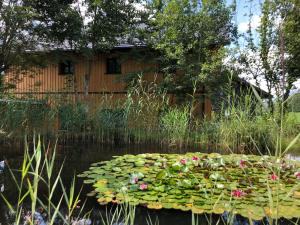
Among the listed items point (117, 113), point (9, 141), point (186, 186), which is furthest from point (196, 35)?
point (186, 186)

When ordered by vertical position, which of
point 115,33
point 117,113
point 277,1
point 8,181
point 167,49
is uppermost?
point 277,1

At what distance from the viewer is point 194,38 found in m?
12.1

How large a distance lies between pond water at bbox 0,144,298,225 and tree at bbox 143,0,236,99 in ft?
16.8

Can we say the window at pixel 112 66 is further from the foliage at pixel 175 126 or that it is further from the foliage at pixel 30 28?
the foliage at pixel 175 126

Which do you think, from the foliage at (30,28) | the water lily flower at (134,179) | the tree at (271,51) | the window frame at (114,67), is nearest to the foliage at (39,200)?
the water lily flower at (134,179)

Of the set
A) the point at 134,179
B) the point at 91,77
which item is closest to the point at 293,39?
the point at 91,77

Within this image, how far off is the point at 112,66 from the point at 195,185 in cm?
1335

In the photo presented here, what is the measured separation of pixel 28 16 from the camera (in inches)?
433

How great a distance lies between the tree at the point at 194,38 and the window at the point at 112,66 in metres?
3.99

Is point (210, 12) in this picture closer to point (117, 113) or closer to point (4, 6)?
point (117, 113)

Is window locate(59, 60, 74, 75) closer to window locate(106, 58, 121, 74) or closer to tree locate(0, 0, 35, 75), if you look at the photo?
window locate(106, 58, 121, 74)

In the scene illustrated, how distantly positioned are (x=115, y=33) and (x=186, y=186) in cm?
1087

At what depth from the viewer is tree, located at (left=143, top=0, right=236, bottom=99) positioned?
11.7 meters

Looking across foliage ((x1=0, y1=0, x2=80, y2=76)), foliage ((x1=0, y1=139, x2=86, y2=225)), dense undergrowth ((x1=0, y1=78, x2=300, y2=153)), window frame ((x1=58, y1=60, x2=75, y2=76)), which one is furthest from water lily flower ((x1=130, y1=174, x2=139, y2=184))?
window frame ((x1=58, y1=60, x2=75, y2=76))
